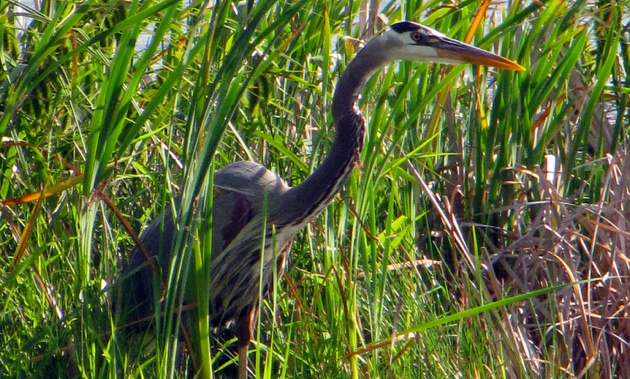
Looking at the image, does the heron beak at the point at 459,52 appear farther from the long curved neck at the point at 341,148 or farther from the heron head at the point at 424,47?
the long curved neck at the point at 341,148

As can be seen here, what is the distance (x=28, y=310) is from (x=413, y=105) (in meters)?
1.10

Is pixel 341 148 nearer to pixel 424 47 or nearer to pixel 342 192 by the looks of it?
pixel 342 192

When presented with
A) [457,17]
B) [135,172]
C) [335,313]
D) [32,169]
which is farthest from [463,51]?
[32,169]

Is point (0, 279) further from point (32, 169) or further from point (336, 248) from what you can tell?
point (336, 248)

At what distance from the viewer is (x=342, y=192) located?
8.18 ft

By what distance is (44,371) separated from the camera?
7.09 feet

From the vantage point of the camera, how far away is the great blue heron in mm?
2318

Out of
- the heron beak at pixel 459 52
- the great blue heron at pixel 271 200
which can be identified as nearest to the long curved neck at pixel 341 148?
the great blue heron at pixel 271 200

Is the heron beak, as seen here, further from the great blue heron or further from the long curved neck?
the long curved neck

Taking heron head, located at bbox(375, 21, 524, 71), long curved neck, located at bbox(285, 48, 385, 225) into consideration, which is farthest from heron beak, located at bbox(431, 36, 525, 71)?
long curved neck, located at bbox(285, 48, 385, 225)

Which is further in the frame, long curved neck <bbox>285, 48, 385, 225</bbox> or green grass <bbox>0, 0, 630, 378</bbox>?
long curved neck <bbox>285, 48, 385, 225</bbox>

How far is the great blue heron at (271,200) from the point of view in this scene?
2318mm

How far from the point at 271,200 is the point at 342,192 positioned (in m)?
0.19

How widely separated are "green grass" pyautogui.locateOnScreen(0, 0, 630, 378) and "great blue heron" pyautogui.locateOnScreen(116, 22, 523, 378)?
0.17 feet
